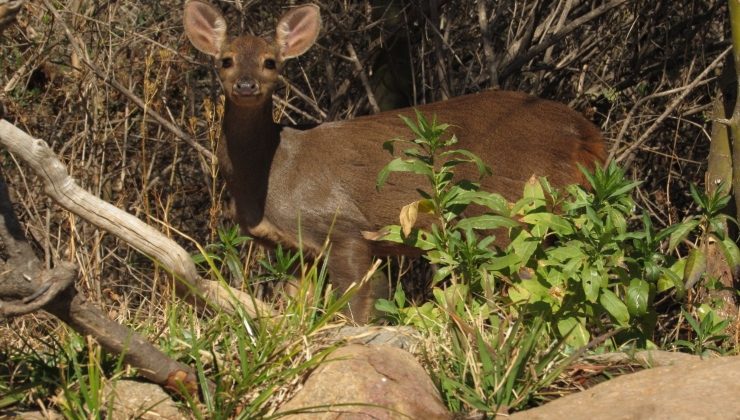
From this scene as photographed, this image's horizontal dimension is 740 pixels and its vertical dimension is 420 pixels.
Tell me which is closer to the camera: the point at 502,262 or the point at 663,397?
the point at 663,397

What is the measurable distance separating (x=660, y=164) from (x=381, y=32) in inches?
89.5

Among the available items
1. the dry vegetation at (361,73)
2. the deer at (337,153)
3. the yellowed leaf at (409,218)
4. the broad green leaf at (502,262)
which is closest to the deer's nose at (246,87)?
the deer at (337,153)

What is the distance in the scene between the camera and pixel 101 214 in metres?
3.95

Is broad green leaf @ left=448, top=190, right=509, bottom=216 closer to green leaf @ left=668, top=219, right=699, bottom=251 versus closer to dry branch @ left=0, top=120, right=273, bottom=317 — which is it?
green leaf @ left=668, top=219, right=699, bottom=251

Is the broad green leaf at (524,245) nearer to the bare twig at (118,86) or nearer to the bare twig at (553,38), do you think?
the bare twig at (553,38)

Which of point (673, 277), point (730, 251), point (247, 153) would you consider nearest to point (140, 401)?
point (673, 277)

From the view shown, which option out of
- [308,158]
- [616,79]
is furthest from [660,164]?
[308,158]

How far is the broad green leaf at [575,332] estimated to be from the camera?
14.6 feet

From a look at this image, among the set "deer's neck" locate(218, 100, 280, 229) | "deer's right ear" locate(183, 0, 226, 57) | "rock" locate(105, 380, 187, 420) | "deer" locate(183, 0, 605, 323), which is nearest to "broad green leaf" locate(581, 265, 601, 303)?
"rock" locate(105, 380, 187, 420)

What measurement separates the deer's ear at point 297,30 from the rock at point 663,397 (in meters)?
3.79

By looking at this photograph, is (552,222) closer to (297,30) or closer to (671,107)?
(671,107)

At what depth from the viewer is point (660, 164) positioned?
27.4 feet

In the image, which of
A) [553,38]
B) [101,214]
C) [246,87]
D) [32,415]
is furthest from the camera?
[553,38]

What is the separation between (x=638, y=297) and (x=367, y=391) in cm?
127
